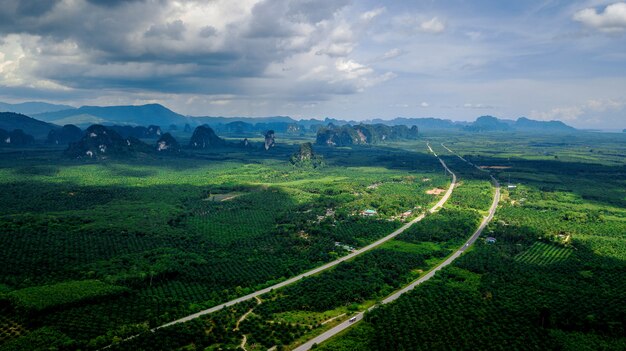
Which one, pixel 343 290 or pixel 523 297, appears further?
pixel 343 290

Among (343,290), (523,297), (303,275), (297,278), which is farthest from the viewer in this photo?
(303,275)

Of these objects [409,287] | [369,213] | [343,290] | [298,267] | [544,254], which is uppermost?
[369,213]

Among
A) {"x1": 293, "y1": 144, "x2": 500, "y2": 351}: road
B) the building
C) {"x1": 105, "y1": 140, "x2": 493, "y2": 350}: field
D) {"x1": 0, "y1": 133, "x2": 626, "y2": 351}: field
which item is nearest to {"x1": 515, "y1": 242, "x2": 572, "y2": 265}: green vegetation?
{"x1": 0, "y1": 133, "x2": 626, "y2": 351}: field

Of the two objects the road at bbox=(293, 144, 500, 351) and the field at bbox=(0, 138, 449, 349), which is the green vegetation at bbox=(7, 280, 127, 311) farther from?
the road at bbox=(293, 144, 500, 351)

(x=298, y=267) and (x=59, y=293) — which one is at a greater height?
(x=59, y=293)

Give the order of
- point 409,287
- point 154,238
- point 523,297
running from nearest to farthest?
point 523,297, point 409,287, point 154,238

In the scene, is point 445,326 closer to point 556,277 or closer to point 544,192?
point 556,277

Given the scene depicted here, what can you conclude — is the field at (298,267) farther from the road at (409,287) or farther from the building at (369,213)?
the building at (369,213)

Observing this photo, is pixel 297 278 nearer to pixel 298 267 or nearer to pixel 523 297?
pixel 298 267

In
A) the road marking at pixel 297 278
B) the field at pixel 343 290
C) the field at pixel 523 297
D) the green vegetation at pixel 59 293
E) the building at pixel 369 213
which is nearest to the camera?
the field at pixel 523 297

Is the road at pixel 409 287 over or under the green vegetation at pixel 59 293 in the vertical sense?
under

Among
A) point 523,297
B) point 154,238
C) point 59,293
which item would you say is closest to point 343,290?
point 523,297

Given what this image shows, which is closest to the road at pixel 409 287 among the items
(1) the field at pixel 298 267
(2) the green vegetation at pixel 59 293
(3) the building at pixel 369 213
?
(1) the field at pixel 298 267
